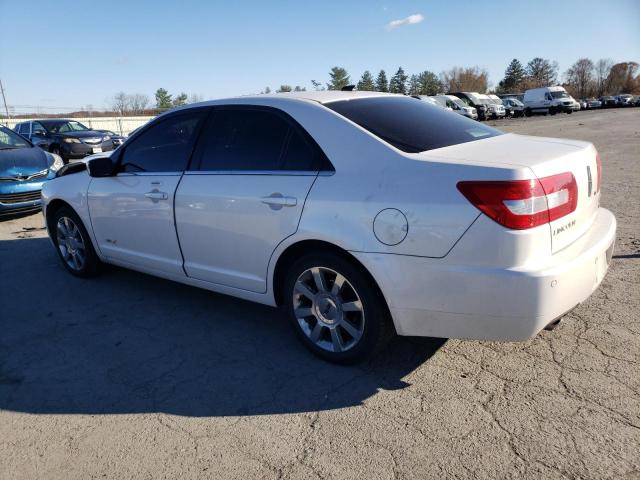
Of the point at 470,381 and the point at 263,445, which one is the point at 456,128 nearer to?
the point at 470,381

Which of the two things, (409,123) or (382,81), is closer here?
(409,123)

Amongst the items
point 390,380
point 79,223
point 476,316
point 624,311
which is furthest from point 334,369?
point 79,223

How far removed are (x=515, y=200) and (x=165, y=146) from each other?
9.22 feet

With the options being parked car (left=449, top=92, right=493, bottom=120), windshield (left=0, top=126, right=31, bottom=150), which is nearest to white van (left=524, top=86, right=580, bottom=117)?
parked car (left=449, top=92, right=493, bottom=120)

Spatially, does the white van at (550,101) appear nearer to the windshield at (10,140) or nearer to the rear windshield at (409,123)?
the windshield at (10,140)

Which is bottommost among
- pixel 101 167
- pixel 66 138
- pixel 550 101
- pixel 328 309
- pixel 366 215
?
pixel 328 309

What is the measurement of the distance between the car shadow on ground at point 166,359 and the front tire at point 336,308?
0.48 ft

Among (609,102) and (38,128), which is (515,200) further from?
(609,102)

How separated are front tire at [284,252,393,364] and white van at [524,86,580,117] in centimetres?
4602

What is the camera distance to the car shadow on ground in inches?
114

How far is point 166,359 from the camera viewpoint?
338 cm

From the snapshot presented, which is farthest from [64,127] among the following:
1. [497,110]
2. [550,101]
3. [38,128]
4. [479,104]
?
[550,101]

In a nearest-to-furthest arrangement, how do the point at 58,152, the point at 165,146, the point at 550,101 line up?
the point at 165,146, the point at 58,152, the point at 550,101

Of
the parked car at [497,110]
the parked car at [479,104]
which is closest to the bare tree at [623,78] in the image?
the parked car at [497,110]
